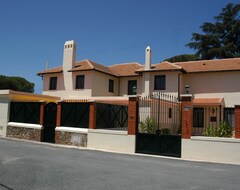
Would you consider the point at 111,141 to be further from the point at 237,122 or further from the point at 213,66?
the point at 213,66

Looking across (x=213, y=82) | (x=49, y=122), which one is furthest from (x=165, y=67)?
(x=49, y=122)

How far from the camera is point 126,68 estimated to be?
36.3m

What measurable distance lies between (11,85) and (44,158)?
5036 centimetres

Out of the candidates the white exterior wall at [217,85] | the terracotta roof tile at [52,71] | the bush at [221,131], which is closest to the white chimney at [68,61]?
the terracotta roof tile at [52,71]

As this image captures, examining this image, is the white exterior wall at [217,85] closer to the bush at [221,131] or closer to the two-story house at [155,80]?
the two-story house at [155,80]

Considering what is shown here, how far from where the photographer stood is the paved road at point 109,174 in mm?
8844

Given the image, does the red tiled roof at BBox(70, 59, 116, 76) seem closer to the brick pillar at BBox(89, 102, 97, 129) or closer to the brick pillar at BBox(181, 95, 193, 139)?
the brick pillar at BBox(89, 102, 97, 129)

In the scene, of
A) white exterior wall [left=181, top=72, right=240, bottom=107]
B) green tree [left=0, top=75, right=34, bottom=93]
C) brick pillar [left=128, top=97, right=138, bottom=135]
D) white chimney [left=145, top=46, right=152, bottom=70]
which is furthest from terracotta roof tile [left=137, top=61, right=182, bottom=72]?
green tree [left=0, top=75, right=34, bottom=93]

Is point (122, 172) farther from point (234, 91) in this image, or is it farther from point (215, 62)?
point (215, 62)

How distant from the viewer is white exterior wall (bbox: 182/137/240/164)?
565 inches

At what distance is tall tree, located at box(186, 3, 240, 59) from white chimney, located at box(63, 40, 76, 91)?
19807 mm

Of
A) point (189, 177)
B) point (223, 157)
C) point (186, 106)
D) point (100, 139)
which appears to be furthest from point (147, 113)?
point (189, 177)

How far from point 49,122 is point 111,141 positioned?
6298 millimetres

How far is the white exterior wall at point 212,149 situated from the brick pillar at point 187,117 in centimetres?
38
